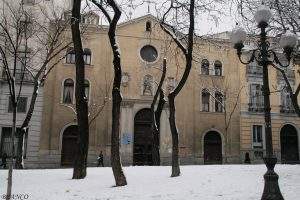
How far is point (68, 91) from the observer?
3100cm

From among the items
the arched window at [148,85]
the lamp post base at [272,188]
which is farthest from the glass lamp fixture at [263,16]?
the arched window at [148,85]

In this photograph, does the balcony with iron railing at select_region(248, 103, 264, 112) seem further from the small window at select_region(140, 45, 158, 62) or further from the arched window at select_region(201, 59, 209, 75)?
the small window at select_region(140, 45, 158, 62)

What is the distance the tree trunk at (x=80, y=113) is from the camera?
1354 centimetres

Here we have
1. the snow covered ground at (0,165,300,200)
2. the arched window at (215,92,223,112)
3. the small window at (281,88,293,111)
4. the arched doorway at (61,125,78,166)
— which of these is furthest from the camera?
the small window at (281,88,293,111)

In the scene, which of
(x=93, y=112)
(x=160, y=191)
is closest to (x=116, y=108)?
(x=160, y=191)

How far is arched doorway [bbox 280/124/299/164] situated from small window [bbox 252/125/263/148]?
208 cm

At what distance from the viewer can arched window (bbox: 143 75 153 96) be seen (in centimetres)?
3228

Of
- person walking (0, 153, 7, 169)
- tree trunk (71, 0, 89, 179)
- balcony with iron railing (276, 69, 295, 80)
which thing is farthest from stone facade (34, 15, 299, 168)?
tree trunk (71, 0, 89, 179)

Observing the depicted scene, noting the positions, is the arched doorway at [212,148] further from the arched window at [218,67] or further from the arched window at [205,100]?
the arched window at [218,67]

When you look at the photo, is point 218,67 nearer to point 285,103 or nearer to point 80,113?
point 285,103

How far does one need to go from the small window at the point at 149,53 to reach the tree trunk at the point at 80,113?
1904cm

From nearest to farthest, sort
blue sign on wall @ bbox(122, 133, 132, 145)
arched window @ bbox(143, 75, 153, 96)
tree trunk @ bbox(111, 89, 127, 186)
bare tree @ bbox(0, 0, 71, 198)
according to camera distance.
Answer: tree trunk @ bbox(111, 89, 127, 186), bare tree @ bbox(0, 0, 71, 198), blue sign on wall @ bbox(122, 133, 132, 145), arched window @ bbox(143, 75, 153, 96)

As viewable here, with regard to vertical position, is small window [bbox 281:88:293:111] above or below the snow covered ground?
above

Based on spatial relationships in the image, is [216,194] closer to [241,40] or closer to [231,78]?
[241,40]
